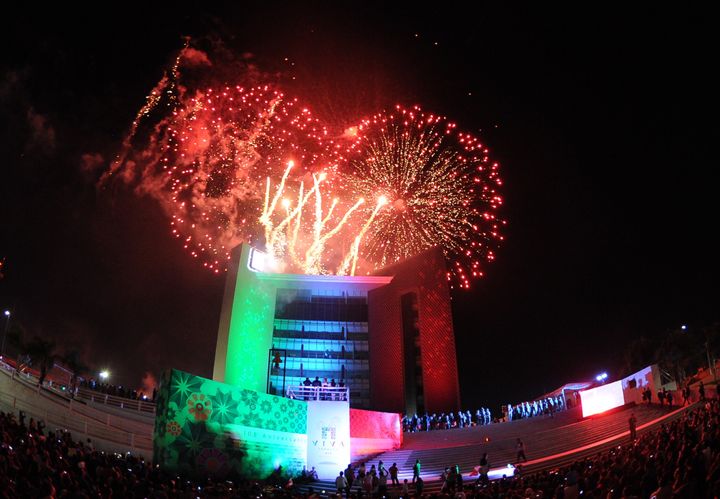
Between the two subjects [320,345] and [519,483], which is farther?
[320,345]

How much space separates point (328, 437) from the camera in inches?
937

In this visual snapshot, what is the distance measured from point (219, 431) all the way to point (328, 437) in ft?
20.8

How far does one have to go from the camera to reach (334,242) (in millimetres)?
51938

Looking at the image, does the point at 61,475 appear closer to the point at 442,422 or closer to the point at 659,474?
the point at 659,474

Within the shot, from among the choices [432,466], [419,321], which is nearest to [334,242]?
[419,321]

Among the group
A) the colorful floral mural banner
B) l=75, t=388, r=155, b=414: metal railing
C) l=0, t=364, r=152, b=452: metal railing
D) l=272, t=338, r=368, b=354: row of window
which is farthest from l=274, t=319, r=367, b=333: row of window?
the colorful floral mural banner

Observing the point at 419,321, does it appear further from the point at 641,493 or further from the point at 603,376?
the point at 641,493

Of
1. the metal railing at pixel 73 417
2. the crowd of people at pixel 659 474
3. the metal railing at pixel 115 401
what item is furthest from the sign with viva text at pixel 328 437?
the metal railing at pixel 115 401

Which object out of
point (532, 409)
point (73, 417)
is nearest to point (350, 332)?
point (532, 409)

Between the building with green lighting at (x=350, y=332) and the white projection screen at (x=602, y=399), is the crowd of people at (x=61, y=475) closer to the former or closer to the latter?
the white projection screen at (x=602, y=399)

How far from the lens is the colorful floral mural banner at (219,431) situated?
17.6 metres

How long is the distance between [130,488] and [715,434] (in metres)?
11.5

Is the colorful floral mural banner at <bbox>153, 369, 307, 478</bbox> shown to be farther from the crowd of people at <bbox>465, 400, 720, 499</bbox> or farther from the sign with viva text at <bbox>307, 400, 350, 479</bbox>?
the crowd of people at <bbox>465, 400, 720, 499</bbox>

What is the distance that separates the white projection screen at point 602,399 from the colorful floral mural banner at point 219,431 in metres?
17.3
